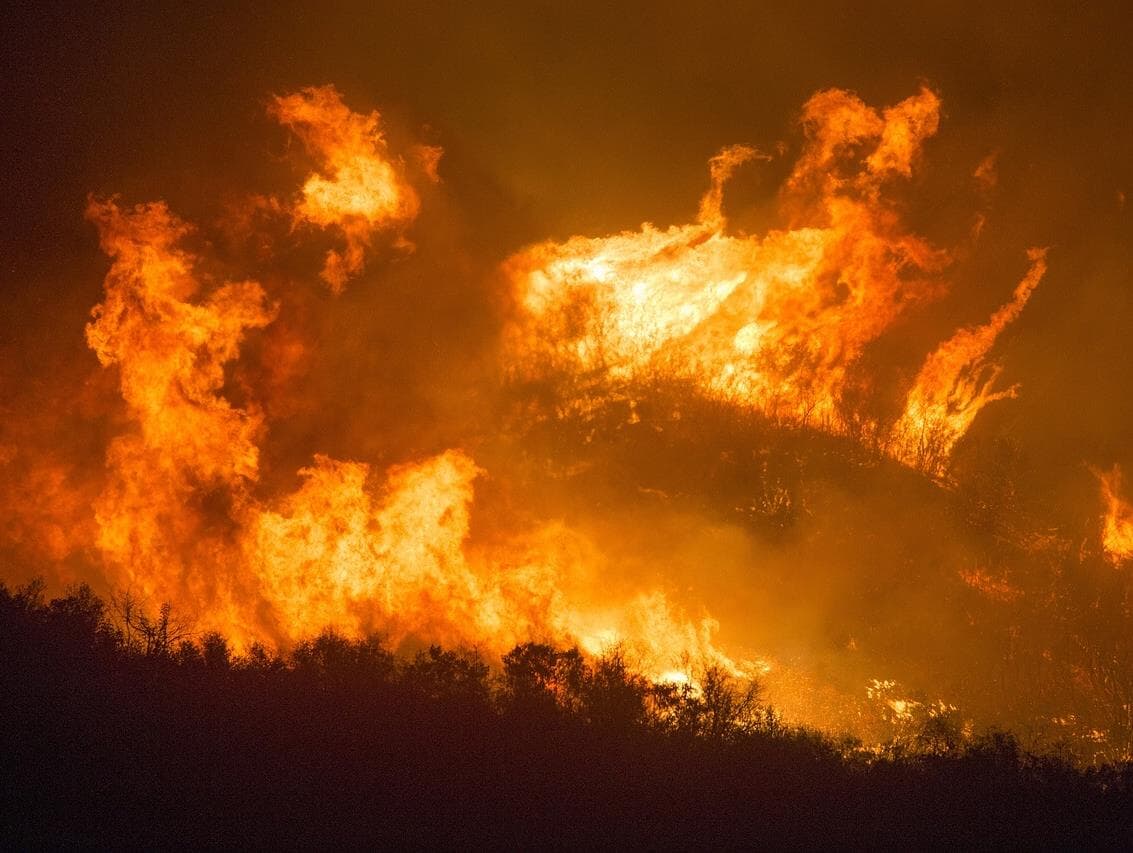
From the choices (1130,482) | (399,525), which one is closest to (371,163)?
(399,525)

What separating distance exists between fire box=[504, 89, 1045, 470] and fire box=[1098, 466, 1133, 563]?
124 inches

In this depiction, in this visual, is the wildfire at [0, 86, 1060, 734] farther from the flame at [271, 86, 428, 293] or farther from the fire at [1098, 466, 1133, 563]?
the fire at [1098, 466, 1133, 563]

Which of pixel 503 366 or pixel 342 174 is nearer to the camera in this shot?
pixel 342 174

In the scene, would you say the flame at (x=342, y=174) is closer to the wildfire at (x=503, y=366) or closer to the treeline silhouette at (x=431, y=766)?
the wildfire at (x=503, y=366)

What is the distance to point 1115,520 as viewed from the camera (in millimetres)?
18047

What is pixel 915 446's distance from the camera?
1891 centimetres

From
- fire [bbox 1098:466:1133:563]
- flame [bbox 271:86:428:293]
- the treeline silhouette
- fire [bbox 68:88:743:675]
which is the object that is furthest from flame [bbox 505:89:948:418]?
the treeline silhouette

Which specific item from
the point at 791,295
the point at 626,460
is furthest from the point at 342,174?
the point at 791,295

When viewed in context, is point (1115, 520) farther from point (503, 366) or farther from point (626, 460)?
point (503, 366)

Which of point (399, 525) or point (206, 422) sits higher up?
point (206, 422)

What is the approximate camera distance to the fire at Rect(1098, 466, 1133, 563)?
1762 cm

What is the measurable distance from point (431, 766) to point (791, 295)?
1417cm

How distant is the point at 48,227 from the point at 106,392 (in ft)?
13.7

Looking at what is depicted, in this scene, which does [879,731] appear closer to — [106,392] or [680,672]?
[680,672]
